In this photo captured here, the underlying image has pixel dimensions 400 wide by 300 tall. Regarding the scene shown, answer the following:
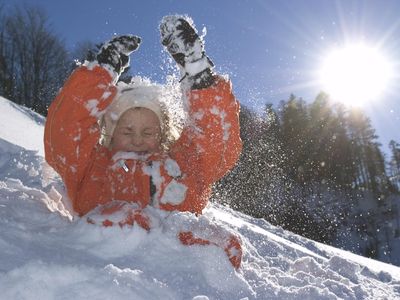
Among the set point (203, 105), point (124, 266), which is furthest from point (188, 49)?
point (124, 266)

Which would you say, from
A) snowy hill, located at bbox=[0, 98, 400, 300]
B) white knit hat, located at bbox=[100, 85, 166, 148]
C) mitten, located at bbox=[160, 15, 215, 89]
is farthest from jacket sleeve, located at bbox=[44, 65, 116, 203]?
mitten, located at bbox=[160, 15, 215, 89]

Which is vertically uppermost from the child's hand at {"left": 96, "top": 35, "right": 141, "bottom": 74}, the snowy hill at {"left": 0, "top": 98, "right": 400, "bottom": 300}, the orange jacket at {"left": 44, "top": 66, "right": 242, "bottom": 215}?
the child's hand at {"left": 96, "top": 35, "right": 141, "bottom": 74}

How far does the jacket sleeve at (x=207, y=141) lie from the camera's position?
2.94 meters

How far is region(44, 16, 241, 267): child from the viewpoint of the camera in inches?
108

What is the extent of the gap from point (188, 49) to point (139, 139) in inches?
26.4

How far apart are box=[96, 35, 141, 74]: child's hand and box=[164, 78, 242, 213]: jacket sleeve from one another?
1.56 feet

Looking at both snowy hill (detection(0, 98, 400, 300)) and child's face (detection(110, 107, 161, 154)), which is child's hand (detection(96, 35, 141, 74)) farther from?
snowy hill (detection(0, 98, 400, 300))

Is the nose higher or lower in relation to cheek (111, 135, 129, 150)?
higher

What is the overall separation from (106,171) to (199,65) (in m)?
0.88

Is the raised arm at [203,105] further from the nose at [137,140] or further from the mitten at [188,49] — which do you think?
the nose at [137,140]

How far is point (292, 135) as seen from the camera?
30750mm

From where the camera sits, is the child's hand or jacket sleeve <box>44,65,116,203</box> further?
the child's hand

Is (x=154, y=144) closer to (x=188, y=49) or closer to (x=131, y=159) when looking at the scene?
(x=131, y=159)

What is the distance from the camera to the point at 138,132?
10.3 ft
